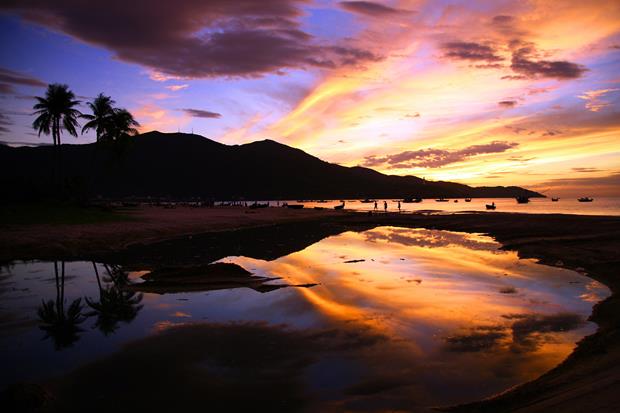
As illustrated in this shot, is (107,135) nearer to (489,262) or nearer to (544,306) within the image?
(489,262)

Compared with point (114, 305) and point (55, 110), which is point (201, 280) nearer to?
point (114, 305)

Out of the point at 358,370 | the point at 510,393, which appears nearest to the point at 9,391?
the point at 358,370

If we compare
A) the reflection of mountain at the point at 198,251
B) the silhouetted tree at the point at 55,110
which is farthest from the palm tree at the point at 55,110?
the reflection of mountain at the point at 198,251

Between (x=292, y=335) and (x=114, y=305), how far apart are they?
6.45 meters

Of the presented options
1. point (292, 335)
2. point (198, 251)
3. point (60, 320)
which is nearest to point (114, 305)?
point (60, 320)

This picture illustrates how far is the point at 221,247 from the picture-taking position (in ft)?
91.5

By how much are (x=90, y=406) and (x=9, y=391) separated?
4.32ft

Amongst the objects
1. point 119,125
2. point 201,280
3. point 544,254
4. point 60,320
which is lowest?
point 60,320

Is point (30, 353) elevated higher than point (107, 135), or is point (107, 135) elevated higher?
point (107, 135)

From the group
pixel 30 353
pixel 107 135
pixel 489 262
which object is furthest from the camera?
pixel 107 135

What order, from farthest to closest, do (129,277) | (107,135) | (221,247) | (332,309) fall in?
(107,135) < (221,247) < (129,277) < (332,309)

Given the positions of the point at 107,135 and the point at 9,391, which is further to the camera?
the point at 107,135

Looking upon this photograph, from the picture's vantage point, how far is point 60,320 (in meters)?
10.9

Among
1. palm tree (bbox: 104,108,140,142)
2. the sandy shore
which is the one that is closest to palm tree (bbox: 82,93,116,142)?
palm tree (bbox: 104,108,140,142)
